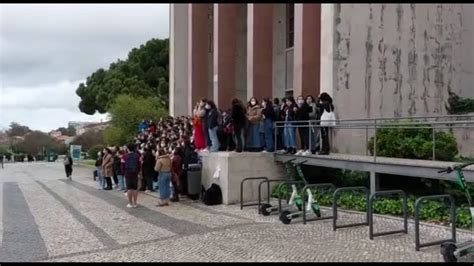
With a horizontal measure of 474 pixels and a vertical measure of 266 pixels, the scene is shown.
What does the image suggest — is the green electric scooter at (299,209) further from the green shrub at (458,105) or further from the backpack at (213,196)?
the green shrub at (458,105)

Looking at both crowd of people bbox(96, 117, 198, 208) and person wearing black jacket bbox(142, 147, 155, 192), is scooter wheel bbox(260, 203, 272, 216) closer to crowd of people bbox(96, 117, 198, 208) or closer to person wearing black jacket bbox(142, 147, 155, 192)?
crowd of people bbox(96, 117, 198, 208)

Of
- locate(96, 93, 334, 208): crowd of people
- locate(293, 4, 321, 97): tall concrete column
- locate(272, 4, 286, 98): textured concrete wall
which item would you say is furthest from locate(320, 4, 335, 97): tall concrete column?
locate(272, 4, 286, 98): textured concrete wall

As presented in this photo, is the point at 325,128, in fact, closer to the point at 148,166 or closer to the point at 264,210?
the point at 264,210

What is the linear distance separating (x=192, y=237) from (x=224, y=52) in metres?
14.7

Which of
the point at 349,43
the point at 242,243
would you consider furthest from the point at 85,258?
the point at 349,43

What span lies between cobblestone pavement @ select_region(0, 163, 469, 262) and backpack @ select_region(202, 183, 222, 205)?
351 millimetres

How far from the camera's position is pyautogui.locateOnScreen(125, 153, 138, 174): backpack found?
584 inches

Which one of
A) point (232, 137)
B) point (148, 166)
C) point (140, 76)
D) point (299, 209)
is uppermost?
point (140, 76)

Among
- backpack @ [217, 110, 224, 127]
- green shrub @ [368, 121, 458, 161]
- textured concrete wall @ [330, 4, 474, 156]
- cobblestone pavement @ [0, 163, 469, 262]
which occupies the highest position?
textured concrete wall @ [330, 4, 474, 156]

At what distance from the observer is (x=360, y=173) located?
14.9 metres

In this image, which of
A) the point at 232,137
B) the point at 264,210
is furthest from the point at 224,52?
the point at 264,210

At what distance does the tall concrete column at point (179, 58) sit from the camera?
3244 centimetres

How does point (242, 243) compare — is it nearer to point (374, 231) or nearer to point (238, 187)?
point (374, 231)

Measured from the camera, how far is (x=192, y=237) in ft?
33.1
